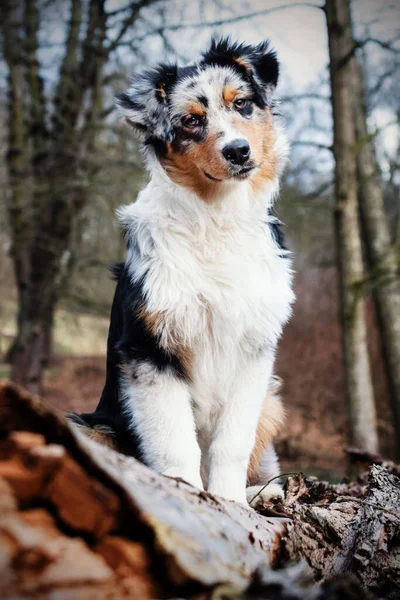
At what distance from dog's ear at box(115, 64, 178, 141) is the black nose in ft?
1.90

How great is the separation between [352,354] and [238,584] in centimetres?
639

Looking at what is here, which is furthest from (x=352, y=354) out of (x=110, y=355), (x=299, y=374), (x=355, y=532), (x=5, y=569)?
(x=299, y=374)

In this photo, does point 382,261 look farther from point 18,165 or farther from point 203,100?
point 18,165

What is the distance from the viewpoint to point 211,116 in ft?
12.9

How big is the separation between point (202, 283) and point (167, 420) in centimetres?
87

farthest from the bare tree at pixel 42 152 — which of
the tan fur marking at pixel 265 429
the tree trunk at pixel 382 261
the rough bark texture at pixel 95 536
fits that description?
the rough bark texture at pixel 95 536

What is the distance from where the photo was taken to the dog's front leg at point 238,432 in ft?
11.7

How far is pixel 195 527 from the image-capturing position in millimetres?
1962

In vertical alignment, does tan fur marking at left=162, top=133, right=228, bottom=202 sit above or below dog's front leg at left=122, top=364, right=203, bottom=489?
above

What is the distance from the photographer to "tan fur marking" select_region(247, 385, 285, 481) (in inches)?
166

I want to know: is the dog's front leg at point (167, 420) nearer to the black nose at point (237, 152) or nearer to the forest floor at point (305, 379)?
the black nose at point (237, 152)

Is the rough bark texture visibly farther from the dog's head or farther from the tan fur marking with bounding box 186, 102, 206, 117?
the tan fur marking with bounding box 186, 102, 206, 117

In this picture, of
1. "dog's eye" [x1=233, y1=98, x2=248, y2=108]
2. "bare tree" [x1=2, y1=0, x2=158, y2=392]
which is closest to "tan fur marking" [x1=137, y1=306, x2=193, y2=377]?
"dog's eye" [x1=233, y1=98, x2=248, y2=108]

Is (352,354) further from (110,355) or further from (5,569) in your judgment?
(5,569)
